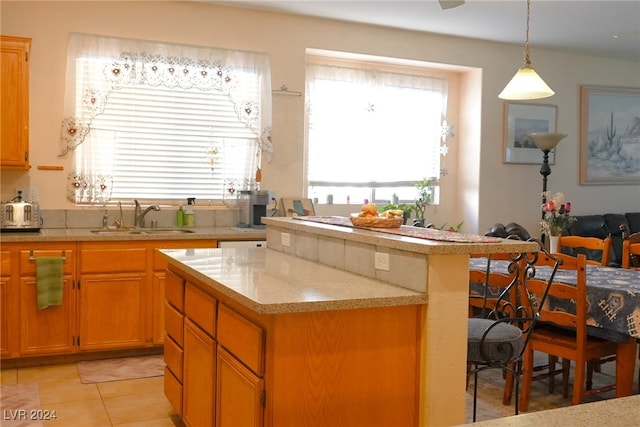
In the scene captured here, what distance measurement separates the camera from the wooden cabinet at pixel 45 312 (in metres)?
4.24

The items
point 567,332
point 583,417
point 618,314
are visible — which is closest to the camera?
point 583,417

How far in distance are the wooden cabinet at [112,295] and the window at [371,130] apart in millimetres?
2009

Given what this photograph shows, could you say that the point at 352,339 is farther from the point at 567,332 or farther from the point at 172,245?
the point at 172,245

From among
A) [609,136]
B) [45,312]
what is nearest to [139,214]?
[45,312]

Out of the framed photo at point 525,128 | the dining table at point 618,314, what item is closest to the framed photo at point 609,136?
the framed photo at point 525,128

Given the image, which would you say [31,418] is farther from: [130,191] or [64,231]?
[130,191]

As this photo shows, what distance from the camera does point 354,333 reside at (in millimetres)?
2205

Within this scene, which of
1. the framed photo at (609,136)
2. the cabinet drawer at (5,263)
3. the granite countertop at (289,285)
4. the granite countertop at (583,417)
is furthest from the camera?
the framed photo at (609,136)

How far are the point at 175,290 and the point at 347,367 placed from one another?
1382 mm

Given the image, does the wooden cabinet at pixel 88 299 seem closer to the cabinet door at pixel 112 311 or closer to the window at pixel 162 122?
the cabinet door at pixel 112 311

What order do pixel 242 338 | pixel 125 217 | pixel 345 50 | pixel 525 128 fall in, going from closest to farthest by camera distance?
pixel 242 338, pixel 125 217, pixel 345 50, pixel 525 128

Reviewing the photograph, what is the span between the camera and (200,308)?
9.34 feet

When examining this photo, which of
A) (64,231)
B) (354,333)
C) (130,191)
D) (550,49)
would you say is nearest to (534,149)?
(550,49)

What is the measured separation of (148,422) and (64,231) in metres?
1.81
